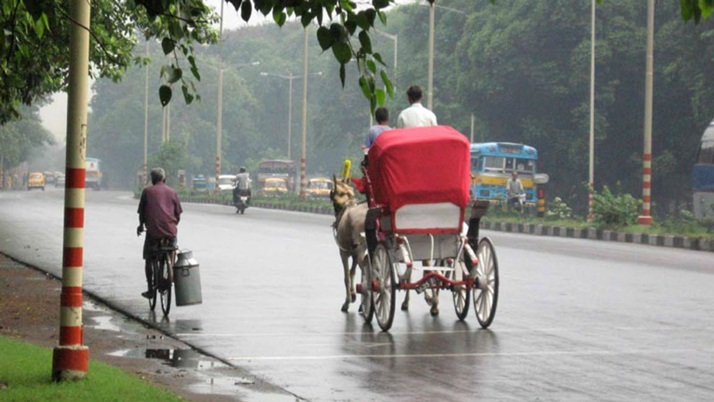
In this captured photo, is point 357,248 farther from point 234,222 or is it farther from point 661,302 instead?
point 234,222

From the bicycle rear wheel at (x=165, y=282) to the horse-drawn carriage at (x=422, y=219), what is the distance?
2463mm

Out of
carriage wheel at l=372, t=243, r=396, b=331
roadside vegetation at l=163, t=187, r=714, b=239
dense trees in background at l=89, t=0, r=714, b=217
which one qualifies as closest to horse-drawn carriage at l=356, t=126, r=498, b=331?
carriage wheel at l=372, t=243, r=396, b=331

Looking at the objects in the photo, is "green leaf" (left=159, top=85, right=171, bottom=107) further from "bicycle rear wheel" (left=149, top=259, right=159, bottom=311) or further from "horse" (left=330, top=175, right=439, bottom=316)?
"bicycle rear wheel" (left=149, top=259, right=159, bottom=311)

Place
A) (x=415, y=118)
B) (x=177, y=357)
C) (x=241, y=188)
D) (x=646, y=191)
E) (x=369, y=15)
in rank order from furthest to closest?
(x=241, y=188) < (x=646, y=191) < (x=415, y=118) < (x=177, y=357) < (x=369, y=15)

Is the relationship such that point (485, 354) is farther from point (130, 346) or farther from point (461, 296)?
point (130, 346)

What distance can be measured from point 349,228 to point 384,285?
1.53 m

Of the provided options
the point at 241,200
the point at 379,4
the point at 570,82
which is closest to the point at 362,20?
the point at 379,4

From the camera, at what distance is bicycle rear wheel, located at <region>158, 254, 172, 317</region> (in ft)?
51.2

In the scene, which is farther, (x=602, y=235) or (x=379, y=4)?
(x=602, y=235)

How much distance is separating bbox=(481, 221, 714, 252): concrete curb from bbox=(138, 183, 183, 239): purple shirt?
19.0 meters

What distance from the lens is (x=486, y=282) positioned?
46.0 ft

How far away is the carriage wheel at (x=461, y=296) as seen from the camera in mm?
14211

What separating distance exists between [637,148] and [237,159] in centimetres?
7887

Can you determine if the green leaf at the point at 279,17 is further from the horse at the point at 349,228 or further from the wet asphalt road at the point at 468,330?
the horse at the point at 349,228
